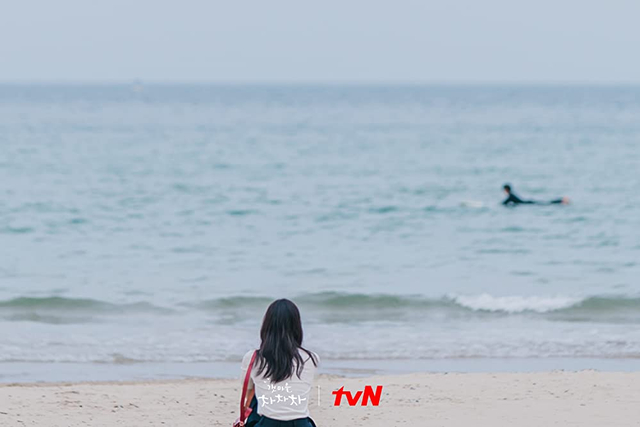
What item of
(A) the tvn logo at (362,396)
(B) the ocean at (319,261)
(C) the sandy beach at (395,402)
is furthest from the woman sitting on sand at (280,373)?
(B) the ocean at (319,261)

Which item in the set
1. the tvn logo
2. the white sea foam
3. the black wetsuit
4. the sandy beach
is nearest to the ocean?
the white sea foam

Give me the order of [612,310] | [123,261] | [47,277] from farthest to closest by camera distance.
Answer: [123,261]
[47,277]
[612,310]

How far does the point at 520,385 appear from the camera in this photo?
26.7 feet

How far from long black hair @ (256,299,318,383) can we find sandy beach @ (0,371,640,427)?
1.96 meters

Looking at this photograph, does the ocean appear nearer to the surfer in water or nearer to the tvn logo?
the surfer in water

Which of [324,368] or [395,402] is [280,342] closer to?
[395,402]

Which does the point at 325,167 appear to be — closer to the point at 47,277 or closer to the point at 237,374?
the point at 47,277

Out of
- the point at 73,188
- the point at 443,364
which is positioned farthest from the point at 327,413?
the point at 73,188

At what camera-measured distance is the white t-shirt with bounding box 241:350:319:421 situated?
17.3 ft

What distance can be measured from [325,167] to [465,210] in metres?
11.5

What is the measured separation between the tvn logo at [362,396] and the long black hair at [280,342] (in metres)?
2.23

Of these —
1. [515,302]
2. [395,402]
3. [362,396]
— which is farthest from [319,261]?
[395,402]

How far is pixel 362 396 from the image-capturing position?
776 cm

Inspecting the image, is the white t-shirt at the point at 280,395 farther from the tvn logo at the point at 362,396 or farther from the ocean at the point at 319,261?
the ocean at the point at 319,261
